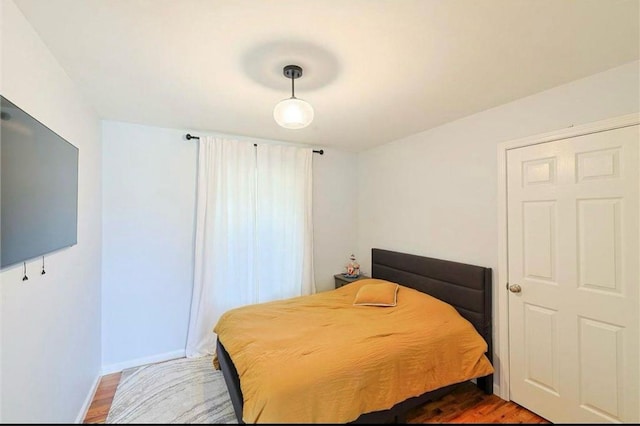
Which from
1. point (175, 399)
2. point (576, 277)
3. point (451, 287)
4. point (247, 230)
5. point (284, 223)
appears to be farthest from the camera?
point (284, 223)

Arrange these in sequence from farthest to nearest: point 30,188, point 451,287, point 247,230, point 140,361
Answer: point 247,230 < point 140,361 < point 451,287 < point 30,188

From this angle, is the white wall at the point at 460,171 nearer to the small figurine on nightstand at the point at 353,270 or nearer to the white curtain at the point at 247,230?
the small figurine on nightstand at the point at 353,270

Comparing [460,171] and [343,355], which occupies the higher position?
[460,171]

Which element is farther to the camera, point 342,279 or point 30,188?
point 342,279

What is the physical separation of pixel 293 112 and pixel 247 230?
1956mm

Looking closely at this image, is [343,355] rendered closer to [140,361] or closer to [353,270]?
[353,270]

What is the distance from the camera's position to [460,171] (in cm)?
273

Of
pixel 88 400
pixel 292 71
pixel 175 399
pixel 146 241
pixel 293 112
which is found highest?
pixel 292 71

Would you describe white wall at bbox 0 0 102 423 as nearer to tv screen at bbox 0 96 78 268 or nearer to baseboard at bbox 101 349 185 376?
tv screen at bbox 0 96 78 268

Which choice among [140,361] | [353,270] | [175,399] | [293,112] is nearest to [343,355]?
[175,399]

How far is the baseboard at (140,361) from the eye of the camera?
9.09 feet

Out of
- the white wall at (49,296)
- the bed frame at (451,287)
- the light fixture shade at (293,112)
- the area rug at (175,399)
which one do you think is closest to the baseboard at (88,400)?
the white wall at (49,296)

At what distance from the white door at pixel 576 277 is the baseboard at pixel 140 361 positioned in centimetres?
321

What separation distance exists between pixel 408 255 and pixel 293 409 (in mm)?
2351
